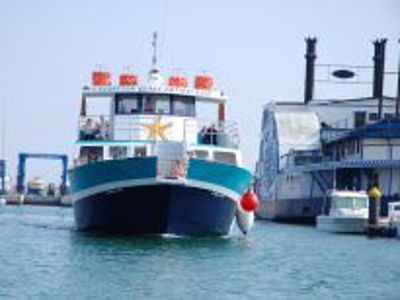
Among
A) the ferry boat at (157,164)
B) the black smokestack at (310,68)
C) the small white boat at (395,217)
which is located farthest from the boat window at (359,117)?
the ferry boat at (157,164)

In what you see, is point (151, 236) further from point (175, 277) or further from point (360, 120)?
point (360, 120)

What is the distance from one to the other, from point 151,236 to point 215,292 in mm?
15249

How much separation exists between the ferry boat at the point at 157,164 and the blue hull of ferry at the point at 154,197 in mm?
36

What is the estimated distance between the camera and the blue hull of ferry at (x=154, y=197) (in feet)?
137

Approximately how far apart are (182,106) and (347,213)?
17390 mm

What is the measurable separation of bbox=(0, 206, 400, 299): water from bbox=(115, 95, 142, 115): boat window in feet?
17.8

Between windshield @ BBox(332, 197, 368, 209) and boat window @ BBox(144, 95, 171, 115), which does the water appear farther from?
windshield @ BBox(332, 197, 368, 209)

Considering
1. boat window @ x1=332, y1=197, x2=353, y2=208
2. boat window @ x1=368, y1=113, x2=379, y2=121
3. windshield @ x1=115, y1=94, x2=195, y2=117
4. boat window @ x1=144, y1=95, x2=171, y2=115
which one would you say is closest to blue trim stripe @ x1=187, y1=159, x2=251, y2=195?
windshield @ x1=115, y1=94, x2=195, y2=117

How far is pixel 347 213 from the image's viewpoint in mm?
62719

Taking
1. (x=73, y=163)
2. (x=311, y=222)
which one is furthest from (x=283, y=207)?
(x=73, y=163)

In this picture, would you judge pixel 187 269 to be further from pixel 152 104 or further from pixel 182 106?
pixel 182 106

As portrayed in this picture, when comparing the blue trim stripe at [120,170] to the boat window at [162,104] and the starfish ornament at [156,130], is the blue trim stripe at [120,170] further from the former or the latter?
the boat window at [162,104]

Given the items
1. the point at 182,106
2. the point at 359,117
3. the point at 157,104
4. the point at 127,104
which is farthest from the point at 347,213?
the point at 359,117

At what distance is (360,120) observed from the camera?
101 m
